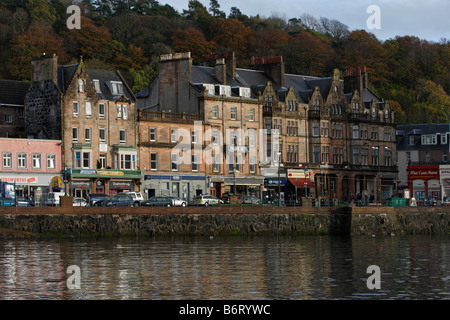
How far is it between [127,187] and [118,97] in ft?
28.1

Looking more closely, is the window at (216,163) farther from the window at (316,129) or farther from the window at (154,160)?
the window at (316,129)

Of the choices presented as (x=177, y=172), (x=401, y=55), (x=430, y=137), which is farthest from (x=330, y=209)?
(x=401, y=55)

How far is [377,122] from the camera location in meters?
115

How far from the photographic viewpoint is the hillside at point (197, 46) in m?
123

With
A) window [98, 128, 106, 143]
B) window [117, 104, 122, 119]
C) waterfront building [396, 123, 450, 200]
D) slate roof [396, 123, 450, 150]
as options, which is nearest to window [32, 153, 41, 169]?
window [98, 128, 106, 143]

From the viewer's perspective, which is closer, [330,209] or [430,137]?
[330,209]

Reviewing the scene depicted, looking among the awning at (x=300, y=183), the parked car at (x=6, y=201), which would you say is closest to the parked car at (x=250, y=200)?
the awning at (x=300, y=183)

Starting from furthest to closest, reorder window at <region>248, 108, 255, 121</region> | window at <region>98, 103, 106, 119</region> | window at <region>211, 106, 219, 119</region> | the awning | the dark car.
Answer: the awning, window at <region>248, 108, 255, 121</region>, window at <region>211, 106, 219, 119</region>, window at <region>98, 103, 106, 119</region>, the dark car

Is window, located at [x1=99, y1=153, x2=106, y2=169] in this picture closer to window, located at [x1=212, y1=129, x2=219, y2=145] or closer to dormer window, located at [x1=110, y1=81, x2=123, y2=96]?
dormer window, located at [x1=110, y1=81, x2=123, y2=96]

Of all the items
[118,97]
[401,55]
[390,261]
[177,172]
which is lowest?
[390,261]

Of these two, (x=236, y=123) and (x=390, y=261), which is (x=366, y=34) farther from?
(x=390, y=261)

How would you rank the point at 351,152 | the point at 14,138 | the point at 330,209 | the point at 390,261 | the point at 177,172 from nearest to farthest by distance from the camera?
the point at 390,261 → the point at 330,209 → the point at 14,138 → the point at 177,172 → the point at 351,152

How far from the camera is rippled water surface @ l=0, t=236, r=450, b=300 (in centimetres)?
3878

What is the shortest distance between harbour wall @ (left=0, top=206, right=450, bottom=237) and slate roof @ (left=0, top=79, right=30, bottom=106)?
1027 inches
